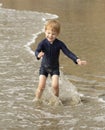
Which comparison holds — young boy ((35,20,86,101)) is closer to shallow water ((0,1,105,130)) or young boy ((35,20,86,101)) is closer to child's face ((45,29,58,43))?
child's face ((45,29,58,43))

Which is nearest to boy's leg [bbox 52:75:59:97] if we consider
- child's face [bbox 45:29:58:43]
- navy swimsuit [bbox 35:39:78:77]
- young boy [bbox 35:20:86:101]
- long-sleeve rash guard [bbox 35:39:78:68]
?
young boy [bbox 35:20:86:101]

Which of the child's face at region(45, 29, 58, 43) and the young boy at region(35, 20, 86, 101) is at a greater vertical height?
the child's face at region(45, 29, 58, 43)

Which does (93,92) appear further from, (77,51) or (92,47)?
(92,47)

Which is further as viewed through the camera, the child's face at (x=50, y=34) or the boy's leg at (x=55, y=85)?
the boy's leg at (x=55, y=85)

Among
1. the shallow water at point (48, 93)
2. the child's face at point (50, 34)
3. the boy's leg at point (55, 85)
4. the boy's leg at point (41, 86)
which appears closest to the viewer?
the shallow water at point (48, 93)

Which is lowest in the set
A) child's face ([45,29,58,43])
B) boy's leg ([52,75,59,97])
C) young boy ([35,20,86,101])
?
boy's leg ([52,75,59,97])

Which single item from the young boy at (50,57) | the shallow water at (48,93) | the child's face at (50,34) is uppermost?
the child's face at (50,34)

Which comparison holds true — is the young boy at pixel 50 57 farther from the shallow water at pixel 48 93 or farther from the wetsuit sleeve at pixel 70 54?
the shallow water at pixel 48 93

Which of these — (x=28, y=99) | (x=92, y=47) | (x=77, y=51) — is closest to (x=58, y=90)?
(x=28, y=99)

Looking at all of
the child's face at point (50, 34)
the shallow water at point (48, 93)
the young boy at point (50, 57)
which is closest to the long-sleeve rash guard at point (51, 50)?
the young boy at point (50, 57)

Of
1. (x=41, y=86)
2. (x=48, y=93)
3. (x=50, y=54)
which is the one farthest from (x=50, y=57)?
(x=48, y=93)

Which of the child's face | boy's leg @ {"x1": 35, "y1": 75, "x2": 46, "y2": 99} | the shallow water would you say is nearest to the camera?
the shallow water

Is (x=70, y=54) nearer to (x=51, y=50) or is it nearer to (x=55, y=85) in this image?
(x=51, y=50)

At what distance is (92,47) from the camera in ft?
40.2
